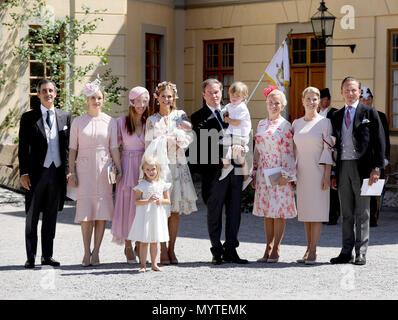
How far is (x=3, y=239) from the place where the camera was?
10.4 m

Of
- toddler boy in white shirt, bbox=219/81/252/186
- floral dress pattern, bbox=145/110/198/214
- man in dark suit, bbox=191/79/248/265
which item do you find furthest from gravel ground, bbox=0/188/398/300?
toddler boy in white shirt, bbox=219/81/252/186

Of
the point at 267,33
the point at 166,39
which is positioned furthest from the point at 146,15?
the point at 267,33

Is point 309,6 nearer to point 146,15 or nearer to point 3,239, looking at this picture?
point 146,15

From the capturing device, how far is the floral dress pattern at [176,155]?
832 centimetres

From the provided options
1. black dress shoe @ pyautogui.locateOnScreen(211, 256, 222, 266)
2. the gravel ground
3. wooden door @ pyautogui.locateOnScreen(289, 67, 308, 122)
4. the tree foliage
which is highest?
the tree foliage

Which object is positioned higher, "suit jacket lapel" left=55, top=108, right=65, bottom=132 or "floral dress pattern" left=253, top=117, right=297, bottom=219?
"suit jacket lapel" left=55, top=108, right=65, bottom=132

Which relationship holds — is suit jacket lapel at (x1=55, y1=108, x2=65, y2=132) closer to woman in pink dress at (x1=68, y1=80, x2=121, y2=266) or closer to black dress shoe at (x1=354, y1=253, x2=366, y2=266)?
woman in pink dress at (x1=68, y1=80, x2=121, y2=266)

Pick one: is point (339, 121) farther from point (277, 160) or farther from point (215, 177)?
point (215, 177)

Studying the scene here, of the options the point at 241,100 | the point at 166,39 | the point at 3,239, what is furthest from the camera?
the point at 166,39

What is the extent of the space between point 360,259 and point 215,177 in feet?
5.26

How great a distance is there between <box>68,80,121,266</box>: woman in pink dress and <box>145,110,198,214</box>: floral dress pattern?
15.5 inches

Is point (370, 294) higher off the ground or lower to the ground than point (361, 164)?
lower

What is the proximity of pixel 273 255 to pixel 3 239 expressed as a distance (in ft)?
11.7

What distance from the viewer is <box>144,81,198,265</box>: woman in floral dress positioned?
8336mm
